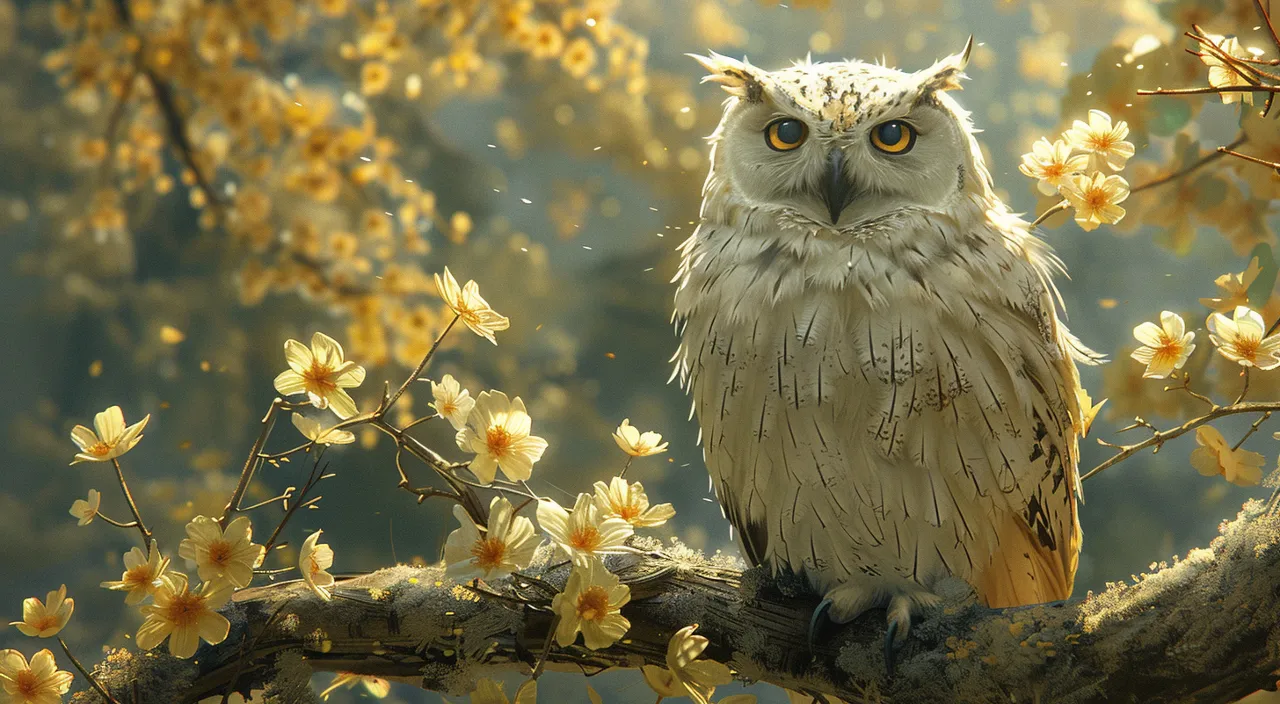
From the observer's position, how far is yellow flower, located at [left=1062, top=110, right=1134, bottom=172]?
3.20 ft

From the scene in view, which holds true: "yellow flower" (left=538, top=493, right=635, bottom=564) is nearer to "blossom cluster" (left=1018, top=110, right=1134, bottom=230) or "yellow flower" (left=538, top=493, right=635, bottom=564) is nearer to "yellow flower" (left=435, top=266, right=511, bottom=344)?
"yellow flower" (left=435, top=266, right=511, bottom=344)

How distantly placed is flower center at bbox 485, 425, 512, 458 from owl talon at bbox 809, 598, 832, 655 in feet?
1.27

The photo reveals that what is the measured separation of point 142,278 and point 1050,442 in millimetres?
1601

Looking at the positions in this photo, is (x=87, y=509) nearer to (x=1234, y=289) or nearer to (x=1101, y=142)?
(x=1101, y=142)

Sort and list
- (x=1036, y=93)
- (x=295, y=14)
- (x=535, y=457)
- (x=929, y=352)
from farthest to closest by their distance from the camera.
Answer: (x=295, y=14) < (x=1036, y=93) < (x=929, y=352) < (x=535, y=457)

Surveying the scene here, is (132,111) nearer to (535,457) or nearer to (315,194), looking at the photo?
(315,194)

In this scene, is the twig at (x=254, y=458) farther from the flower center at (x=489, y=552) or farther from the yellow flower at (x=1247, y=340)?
the yellow flower at (x=1247, y=340)

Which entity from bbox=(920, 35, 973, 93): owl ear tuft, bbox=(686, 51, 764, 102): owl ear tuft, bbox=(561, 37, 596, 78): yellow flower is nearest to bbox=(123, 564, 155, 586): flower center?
bbox=(686, 51, 764, 102): owl ear tuft

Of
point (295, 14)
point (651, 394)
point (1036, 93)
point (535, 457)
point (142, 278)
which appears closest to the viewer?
point (535, 457)

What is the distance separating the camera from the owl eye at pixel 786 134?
1106 mm

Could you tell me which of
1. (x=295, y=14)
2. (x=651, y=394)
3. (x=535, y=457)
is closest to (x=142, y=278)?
(x=295, y=14)

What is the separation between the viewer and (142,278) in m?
1.68

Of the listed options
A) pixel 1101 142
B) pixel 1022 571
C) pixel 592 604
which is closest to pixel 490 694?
pixel 592 604

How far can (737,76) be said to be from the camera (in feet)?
3.73
